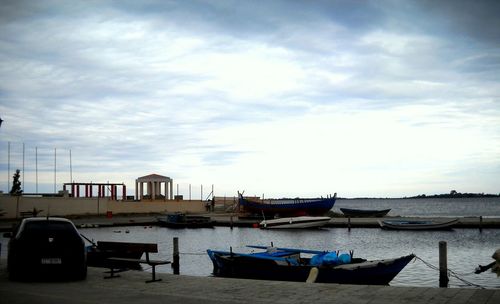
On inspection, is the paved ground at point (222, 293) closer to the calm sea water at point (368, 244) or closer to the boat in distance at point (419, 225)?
the calm sea water at point (368, 244)

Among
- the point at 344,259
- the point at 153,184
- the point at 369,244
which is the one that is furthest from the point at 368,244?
the point at 153,184

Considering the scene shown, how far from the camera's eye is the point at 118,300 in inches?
455

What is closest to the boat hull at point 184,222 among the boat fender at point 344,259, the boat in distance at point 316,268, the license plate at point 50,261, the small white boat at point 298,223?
the small white boat at point 298,223

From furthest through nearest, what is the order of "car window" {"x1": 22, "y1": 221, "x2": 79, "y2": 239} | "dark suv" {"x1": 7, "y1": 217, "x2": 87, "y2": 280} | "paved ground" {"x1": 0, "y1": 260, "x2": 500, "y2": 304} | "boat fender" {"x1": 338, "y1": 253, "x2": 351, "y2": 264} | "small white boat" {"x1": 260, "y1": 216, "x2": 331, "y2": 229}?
"small white boat" {"x1": 260, "y1": 216, "x2": 331, "y2": 229}
"boat fender" {"x1": 338, "y1": 253, "x2": 351, "y2": 264}
"car window" {"x1": 22, "y1": 221, "x2": 79, "y2": 239}
"dark suv" {"x1": 7, "y1": 217, "x2": 87, "y2": 280}
"paved ground" {"x1": 0, "y1": 260, "x2": 500, "y2": 304}

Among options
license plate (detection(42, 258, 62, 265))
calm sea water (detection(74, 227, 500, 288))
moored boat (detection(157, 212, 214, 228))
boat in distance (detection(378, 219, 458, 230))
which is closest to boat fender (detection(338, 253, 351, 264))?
calm sea water (detection(74, 227, 500, 288))

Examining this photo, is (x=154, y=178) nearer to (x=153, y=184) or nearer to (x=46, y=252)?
(x=153, y=184)

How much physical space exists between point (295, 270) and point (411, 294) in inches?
280

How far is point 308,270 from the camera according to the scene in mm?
17891

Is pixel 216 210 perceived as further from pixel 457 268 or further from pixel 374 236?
pixel 457 268

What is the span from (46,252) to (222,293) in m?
5.22

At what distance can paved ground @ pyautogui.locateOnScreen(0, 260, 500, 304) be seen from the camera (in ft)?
36.3

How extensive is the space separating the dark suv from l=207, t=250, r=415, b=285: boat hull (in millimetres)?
6667

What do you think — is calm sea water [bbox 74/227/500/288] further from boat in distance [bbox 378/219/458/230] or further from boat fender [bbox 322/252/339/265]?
boat fender [bbox 322/252/339/265]

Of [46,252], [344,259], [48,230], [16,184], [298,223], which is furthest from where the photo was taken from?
[16,184]
